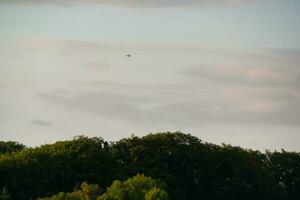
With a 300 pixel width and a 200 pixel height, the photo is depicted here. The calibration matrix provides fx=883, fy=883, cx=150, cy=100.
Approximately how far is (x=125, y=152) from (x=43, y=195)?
20077 millimetres

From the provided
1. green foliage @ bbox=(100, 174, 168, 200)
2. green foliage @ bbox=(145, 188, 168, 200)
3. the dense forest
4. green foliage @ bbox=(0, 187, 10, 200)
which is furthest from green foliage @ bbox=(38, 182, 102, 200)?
the dense forest

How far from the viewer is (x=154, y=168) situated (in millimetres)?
125375

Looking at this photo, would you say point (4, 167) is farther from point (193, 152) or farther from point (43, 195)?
point (193, 152)

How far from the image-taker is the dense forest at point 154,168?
11500 centimetres

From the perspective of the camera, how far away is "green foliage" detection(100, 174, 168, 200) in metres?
94.9

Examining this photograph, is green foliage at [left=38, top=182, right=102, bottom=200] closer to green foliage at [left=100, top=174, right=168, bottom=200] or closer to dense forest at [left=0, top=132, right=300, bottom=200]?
green foliage at [left=100, top=174, right=168, bottom=200]

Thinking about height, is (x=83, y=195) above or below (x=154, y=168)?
below

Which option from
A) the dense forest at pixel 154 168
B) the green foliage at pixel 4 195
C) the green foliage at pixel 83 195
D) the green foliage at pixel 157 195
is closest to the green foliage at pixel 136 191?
the green foliage at pixel 157 195

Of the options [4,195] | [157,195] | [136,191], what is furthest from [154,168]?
[157,195]

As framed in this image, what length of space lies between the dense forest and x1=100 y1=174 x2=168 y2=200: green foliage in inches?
419

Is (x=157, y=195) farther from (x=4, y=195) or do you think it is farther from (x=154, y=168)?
(x=154, y=168)

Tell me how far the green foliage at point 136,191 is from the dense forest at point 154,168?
1063 cm

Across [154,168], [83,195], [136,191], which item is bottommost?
[83,195]

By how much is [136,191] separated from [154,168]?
87.2ft
